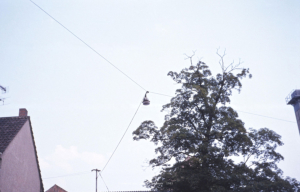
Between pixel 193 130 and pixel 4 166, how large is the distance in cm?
1160

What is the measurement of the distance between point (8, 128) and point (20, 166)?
8.59 ft

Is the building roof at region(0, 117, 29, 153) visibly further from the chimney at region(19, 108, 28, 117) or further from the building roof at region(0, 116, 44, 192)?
the chimney at region(19, 108, 28, 117)

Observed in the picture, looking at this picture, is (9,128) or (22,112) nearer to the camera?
(9,128)

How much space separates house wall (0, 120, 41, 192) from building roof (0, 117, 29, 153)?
218 mm

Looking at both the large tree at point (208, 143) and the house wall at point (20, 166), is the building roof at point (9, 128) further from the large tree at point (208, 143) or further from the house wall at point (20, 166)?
the large tree at point (208, 143)

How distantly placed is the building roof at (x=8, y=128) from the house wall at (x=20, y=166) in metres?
0.22

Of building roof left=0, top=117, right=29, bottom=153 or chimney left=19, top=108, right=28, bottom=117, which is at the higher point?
chimney left=19, top=108, right=28, bottom=117

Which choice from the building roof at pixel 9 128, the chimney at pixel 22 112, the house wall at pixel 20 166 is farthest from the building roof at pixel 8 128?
the chimney at pixel 22 112

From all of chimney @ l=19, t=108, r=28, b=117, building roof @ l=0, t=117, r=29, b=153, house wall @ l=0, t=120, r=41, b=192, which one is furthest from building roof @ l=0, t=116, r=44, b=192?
chimney @ l=19, t=108, r=28, b=117

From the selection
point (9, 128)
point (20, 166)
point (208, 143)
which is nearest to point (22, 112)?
point (9, 128)

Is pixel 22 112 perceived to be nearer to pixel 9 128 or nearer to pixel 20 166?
pixel 9 128

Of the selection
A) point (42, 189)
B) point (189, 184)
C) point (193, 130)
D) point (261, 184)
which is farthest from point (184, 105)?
point (42, 189)

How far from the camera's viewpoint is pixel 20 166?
18.9 m

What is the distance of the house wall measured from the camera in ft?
55.6
